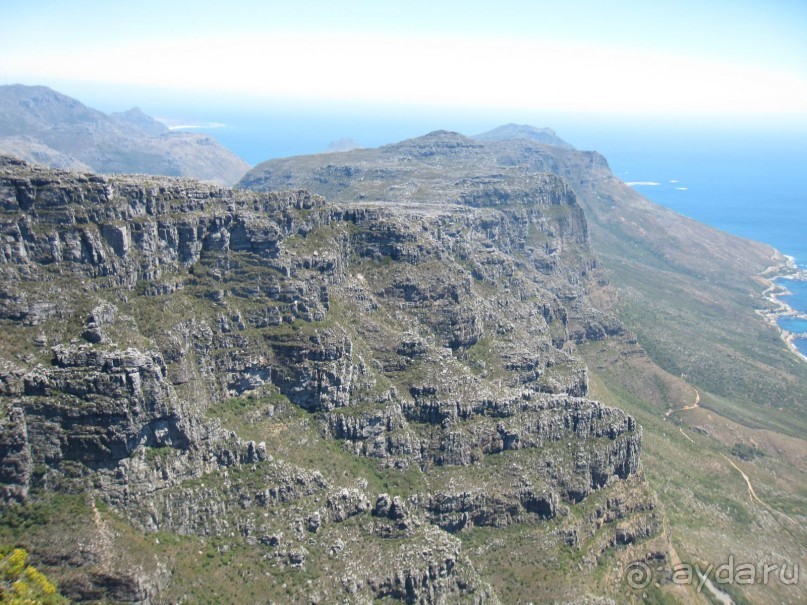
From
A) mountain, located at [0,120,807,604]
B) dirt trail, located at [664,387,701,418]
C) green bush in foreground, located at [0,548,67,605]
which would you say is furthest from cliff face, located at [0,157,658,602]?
dirt trail, located at [664,387,701,418]

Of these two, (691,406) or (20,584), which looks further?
(691,406)

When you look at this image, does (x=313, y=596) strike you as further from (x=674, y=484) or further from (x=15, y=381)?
(x=674, y=484)

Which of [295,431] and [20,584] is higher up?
[20,584]

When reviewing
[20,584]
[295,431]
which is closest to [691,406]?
[295,431]

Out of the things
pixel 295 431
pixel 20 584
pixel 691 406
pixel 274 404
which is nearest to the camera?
pixel 20 584

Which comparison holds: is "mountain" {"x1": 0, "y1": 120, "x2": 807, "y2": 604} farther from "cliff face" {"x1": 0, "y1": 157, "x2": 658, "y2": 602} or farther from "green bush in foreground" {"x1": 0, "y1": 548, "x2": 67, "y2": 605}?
"green bush in foreground" {"x1": 0, "y1": 548, "x2": 67, "y2": 605}

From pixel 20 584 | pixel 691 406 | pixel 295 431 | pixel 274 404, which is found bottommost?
pixel 691 406

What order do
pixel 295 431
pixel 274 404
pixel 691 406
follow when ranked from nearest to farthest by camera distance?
pixel 295 431 → pixel 274 404 → pixel 691 406

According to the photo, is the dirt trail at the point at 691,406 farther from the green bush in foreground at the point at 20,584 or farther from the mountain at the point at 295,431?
the green bush in foreground at the point at 20,584

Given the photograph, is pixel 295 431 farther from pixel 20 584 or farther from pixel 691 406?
pixel 691 406
